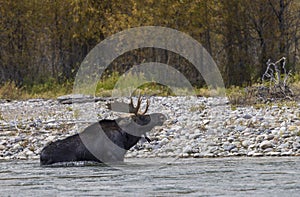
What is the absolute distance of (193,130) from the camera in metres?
12.8

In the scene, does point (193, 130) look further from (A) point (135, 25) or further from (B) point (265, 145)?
(A) point (135, 25)

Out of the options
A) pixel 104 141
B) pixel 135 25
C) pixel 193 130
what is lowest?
pixel 193 130

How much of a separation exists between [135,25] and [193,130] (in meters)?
10.5

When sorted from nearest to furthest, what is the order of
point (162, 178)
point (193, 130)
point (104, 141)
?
point (162, 178) → point (104, 141) → point (193, 130)

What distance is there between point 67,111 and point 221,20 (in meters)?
7.67

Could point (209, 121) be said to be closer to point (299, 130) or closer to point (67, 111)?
point (299, 130)

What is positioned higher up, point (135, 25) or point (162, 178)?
point (135, 25)

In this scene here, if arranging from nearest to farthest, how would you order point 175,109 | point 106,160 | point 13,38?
point 106,160 → point 175,109 → point 13,38

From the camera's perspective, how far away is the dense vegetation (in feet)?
71.7

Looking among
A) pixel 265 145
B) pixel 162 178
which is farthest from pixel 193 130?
pixel 162 178

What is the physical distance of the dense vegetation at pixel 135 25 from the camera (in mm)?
21859

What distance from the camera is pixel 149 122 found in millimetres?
11219

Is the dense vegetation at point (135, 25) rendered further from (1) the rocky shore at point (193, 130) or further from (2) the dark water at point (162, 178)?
(2) the dark water at point (162, 178)

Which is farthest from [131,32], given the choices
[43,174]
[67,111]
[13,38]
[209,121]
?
[43,174]
